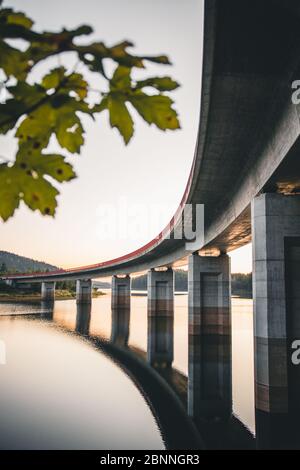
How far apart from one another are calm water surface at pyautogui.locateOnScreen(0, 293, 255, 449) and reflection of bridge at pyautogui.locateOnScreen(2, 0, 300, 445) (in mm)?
1885

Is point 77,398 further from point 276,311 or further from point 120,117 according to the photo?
point 120,117

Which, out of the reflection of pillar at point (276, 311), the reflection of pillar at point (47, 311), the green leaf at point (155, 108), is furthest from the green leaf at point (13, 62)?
the reflection of pillar at point (47, 311)

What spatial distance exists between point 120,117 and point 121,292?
7794 centimetres

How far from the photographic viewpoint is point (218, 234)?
29391 mm

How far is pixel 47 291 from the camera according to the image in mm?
103875

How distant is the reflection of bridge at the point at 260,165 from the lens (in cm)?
910

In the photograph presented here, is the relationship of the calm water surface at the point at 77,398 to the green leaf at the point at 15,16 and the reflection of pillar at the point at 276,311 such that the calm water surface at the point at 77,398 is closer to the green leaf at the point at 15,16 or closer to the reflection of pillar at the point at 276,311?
the reflection of pillar at the point at 276,311

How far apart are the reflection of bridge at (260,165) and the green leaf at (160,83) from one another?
296 inches

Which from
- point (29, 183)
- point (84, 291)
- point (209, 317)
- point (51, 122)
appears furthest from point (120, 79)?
point (84, 291)

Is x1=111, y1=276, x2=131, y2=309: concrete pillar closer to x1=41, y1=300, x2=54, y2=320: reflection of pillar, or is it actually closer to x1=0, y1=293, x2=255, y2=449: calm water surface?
x1=41, y1=300, x2=54, y2=320: reflection of pillar

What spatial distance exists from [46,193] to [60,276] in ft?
301

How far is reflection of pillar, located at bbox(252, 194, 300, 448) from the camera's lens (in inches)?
523
